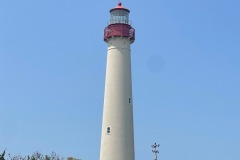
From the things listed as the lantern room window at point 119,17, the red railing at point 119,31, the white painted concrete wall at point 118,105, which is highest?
the lantern room window at point 119,17

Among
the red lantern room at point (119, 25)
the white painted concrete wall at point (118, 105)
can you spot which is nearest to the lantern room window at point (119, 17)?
the red lantern room at point (119, 25)

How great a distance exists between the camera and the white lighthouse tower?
45.9 metres

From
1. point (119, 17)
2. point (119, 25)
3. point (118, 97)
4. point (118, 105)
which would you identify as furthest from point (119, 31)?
point (118, 105)

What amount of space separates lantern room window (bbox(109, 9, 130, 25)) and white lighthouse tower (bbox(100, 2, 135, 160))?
97mm

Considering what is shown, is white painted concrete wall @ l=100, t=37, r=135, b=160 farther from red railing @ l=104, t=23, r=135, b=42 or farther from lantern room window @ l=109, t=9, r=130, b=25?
lantern room window @ l=109, t=9, r=130, b=25

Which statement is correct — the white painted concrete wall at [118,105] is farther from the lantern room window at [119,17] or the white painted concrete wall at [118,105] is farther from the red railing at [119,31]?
the lantern room window at [119,17]

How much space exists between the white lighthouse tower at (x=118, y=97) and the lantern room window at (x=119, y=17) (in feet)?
0.32

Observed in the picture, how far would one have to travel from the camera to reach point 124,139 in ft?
151

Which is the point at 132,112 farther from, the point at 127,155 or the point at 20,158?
the point at 20,158

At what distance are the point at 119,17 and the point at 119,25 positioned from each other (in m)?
1.44

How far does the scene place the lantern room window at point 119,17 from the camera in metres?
49.7

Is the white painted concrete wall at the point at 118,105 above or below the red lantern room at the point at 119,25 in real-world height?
below

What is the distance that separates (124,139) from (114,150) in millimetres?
1331

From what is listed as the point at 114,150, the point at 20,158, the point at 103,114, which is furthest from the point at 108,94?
the point at 20,158
